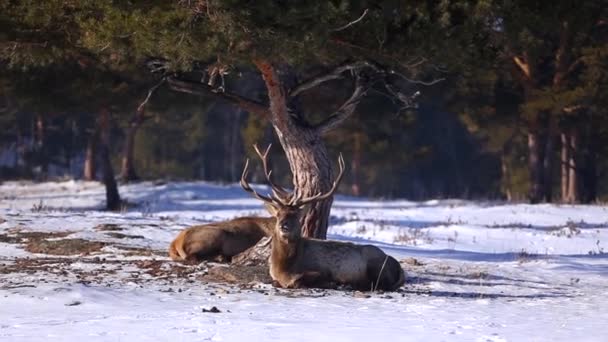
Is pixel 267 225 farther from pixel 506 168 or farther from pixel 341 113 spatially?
pixel 506 168

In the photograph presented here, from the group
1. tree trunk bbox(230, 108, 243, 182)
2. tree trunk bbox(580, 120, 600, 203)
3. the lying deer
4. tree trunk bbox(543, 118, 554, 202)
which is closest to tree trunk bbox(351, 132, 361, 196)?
tree trunk bbox(230, 108, 243, 182)

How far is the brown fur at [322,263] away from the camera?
38.4 ft

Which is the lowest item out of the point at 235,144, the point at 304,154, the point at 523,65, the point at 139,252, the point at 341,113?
the point at 139,252

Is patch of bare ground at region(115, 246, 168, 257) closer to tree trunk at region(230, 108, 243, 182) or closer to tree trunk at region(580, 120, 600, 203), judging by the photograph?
tree trunk at region(580, 120, 600, 203)

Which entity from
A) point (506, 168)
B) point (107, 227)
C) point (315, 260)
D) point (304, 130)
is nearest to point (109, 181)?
point (107, 227)

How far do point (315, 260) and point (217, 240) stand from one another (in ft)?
8.30

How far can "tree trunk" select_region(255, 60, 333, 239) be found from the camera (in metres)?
13.9

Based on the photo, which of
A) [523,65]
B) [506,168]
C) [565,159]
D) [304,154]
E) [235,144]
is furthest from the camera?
[235,144]

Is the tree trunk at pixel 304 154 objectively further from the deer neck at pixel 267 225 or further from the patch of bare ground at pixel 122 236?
the patch of bare ground at pixel 122 236

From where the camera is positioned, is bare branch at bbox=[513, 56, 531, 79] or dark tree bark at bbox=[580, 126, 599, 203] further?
dark tree bark at bbox=[580, 126, 599, 203]

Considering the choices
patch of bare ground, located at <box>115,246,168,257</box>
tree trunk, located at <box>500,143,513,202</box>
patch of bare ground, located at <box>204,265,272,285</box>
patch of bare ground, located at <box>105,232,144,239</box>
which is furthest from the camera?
tree trunk, located at <box>500,143,513,202</box>

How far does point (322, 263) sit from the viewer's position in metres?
11.9

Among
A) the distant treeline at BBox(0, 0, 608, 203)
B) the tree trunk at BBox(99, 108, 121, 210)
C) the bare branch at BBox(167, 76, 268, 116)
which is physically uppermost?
the distant treeline at BBox(0, 0, 608, 203)

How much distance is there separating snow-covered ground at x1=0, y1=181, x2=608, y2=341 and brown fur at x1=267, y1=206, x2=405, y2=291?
298mm
